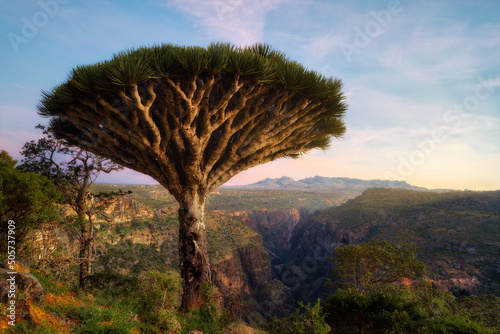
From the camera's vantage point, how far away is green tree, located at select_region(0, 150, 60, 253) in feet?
15.4

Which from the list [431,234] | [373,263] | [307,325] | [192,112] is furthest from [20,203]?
[431,234]

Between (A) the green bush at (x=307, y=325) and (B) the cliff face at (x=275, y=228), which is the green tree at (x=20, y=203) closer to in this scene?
(A) the green bush at (x=307, y=325)

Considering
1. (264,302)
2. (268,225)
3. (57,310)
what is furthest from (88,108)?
(268,225)

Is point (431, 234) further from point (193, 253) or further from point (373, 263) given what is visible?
point (193, 253)

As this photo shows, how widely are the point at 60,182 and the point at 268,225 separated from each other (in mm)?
105150

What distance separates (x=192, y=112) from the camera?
6273 mm

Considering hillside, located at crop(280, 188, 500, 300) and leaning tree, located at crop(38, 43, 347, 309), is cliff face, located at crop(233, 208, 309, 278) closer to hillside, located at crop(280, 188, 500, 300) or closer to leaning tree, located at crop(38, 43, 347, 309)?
hillside, located at crop(280, 188, 500, 300)

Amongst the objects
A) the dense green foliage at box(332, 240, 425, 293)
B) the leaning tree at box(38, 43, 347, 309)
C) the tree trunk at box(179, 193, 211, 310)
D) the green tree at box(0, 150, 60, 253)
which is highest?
the leaning tree at box(38, 43, 347, 309)

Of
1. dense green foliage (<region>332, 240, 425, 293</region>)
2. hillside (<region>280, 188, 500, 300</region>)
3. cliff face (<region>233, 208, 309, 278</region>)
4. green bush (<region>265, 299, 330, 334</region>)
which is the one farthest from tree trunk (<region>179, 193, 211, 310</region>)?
cliff face (<region>233, 208, 309, 278</region>)

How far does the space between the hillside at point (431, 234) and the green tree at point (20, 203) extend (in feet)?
41.0

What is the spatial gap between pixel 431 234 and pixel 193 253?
4417cm

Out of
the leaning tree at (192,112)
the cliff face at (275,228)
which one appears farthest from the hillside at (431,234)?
the cliff face at (275,228)

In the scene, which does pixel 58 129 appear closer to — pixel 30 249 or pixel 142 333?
pixel 30 249

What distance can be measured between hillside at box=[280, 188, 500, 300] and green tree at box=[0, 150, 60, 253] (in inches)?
493
